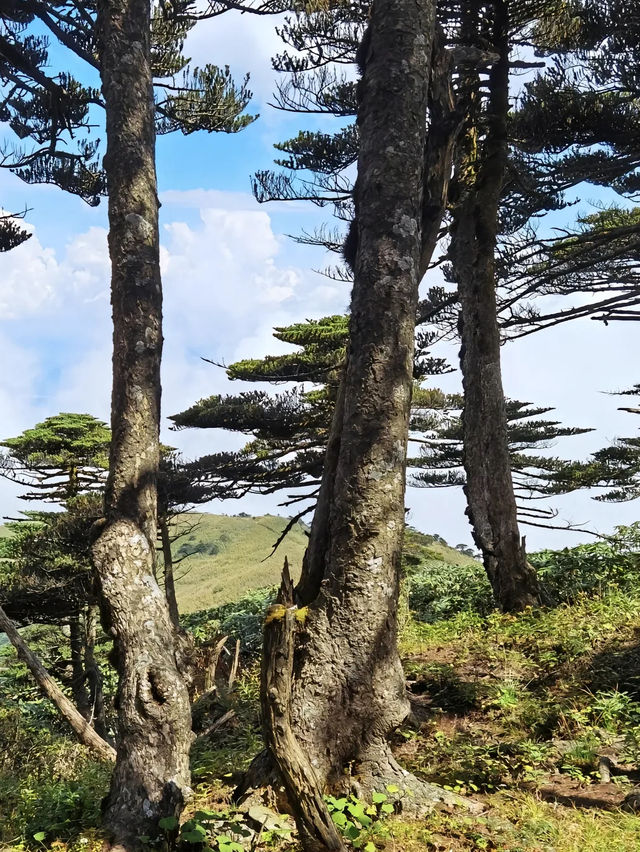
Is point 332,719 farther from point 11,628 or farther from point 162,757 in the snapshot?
point 11,628

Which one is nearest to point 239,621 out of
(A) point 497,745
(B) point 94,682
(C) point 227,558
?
(B) point 94,682

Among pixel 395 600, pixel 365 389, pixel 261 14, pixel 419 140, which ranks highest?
pixel 261 14

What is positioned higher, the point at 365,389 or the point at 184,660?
the point at 365,389

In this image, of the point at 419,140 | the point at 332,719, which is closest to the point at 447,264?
the point at 419,140

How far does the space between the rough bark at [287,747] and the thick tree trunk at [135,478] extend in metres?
1.36

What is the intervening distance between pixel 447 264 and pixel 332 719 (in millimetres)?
10249

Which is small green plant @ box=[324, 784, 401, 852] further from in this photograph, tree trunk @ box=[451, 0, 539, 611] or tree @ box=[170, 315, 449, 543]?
tree @ box=[170, 315, 449, 543]

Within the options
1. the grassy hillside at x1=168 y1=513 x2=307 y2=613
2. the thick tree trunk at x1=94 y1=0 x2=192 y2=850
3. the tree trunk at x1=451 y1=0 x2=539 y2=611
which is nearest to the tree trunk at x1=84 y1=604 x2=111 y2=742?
the grassy hillside at x1=168 y1=513 x2=307 y2=613

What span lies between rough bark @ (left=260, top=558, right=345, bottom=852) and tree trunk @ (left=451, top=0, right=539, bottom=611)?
5.30 m

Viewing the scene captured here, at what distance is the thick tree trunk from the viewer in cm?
432

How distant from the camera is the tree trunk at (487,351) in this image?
316 inches

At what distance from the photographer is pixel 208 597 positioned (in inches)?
893

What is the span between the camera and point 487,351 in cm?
848

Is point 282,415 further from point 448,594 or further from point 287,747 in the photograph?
point 287,747
